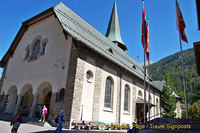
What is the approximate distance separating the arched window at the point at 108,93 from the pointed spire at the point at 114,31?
1707 centimetres

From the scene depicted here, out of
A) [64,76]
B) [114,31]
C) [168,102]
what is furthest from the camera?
[114,31]

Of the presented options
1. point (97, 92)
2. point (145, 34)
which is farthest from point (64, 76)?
point (145, 34)

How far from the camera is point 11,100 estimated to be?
19.5 metres

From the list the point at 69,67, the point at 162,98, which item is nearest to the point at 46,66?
the point at 69,67

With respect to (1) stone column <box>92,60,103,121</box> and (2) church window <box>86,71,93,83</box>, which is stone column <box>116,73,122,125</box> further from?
(2) church window <box>86,71,93,83</box>

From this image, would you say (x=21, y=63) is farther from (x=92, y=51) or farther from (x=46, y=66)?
(x=92, y=51)

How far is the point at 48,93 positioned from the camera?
18625 millimetres

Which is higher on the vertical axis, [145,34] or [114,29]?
[114,29]

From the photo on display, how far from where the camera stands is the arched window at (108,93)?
1788 centimetres

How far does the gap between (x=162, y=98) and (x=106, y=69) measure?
19317 millimetres

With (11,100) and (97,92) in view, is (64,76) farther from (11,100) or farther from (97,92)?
(11,100)

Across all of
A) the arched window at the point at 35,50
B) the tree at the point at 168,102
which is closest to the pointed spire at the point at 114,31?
the tree at the point at 168,102

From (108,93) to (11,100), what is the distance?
10.7 metres

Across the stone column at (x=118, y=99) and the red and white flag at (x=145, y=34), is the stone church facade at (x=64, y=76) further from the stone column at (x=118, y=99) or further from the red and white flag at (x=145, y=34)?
the red and white flag at (x=145, y=34)
